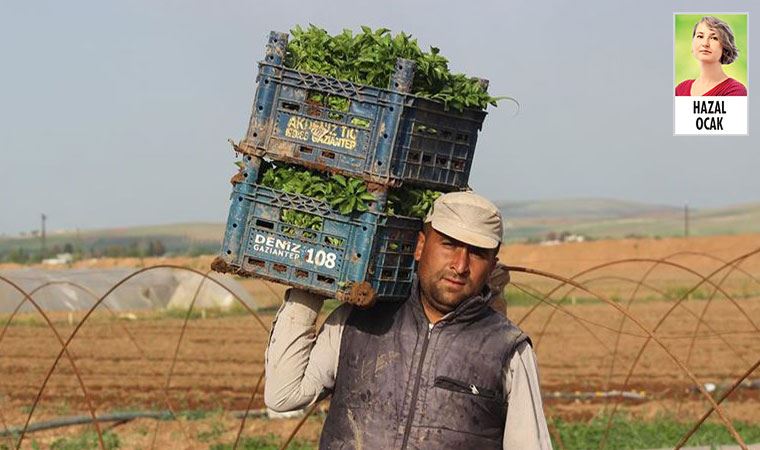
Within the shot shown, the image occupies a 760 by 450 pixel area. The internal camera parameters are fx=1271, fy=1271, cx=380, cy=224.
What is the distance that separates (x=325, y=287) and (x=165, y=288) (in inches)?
914

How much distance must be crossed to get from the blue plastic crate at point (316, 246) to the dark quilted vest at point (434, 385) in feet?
0.67

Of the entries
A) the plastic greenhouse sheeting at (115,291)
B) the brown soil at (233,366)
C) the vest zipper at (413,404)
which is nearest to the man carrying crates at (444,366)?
the vest zipper at (413,404)

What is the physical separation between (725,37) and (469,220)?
26.2 feet

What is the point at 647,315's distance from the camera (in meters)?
24.7

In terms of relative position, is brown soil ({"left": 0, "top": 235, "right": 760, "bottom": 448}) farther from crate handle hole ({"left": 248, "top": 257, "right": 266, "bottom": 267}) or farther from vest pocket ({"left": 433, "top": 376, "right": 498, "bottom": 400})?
crate handle hole ({"left": 248, "top": 257, "right": 266, "bottom": 267})

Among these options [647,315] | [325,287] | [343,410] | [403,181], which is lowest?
[647,315]

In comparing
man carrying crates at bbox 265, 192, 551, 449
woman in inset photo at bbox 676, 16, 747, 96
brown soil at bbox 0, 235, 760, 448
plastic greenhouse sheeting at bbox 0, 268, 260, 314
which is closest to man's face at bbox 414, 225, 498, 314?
man carrying crates at bbox 265, 192, 551, 449

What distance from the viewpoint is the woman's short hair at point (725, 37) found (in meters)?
10.5

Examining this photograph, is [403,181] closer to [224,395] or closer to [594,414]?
[594,414]

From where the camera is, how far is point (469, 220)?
356cm

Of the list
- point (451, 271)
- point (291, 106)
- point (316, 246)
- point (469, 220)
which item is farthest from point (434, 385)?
point (291, 106)

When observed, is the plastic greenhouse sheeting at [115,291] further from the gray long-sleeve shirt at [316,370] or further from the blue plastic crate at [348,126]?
the gray long-sleeve shirt at [316,370]

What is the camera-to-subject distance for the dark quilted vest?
11.7ft

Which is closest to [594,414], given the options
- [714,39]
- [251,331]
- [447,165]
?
[714,39]
